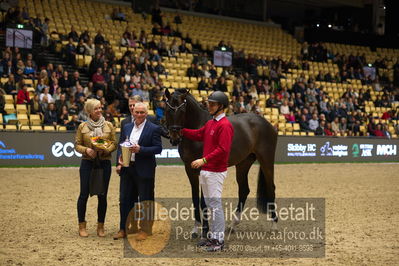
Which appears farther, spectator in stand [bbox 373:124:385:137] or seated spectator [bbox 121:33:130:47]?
spectator in stand [bbox 373:124:385:137]

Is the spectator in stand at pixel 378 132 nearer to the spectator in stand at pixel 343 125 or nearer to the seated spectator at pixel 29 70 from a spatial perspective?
the spectator in stand at pixel 343 125

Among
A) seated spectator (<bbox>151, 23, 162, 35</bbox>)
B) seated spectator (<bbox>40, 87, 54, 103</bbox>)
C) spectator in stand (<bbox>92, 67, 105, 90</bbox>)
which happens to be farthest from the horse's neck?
seated spectator (<bbox>151, 23, 162, 35</bbox>)

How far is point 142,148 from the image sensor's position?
7.09 metres

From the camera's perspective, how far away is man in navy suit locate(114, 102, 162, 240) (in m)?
7.20

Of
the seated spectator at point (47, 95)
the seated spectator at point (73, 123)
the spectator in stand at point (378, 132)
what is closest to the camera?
the seated spectator at point (73, 123)

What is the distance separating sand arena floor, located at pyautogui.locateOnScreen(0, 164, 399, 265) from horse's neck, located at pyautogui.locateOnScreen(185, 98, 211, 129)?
1.93 metres

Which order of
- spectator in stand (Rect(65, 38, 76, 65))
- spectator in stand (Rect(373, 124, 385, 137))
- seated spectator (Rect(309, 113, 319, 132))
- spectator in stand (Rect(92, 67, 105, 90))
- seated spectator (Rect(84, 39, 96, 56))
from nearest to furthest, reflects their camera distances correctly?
1. spectator in stand (Rect(92, 67, 105, 90))
2. spectator in stand (Rect(65, 38, 76, 65))
3. seated spectator (Rect(84, 39, 96, 56))
4. seated spectator (Rect(309, 113, 319, 132))
5. spectator in stand (Rect(373, 124, 385, 137))

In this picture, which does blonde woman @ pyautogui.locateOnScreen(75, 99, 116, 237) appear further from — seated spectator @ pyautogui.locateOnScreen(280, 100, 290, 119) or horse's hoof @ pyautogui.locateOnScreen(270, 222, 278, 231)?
seated spectator @ pyautogui.locateOnScreen(280, 100, 290, 119)

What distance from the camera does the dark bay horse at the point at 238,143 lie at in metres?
7.42

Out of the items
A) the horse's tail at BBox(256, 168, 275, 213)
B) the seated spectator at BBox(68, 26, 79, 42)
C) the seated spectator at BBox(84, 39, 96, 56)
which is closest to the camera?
the horse's tail at BBox(256, 168, 275, 213)

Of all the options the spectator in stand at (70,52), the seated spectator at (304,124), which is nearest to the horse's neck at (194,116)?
the spectator in stand at (70,52)

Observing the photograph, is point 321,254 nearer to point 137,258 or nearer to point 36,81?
point 137,258

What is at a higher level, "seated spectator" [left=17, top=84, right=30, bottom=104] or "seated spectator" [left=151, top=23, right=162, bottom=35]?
"seated spectator" [left=151, top=23, right=162, bottom=35]

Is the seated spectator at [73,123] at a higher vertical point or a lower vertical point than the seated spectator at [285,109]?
higher
